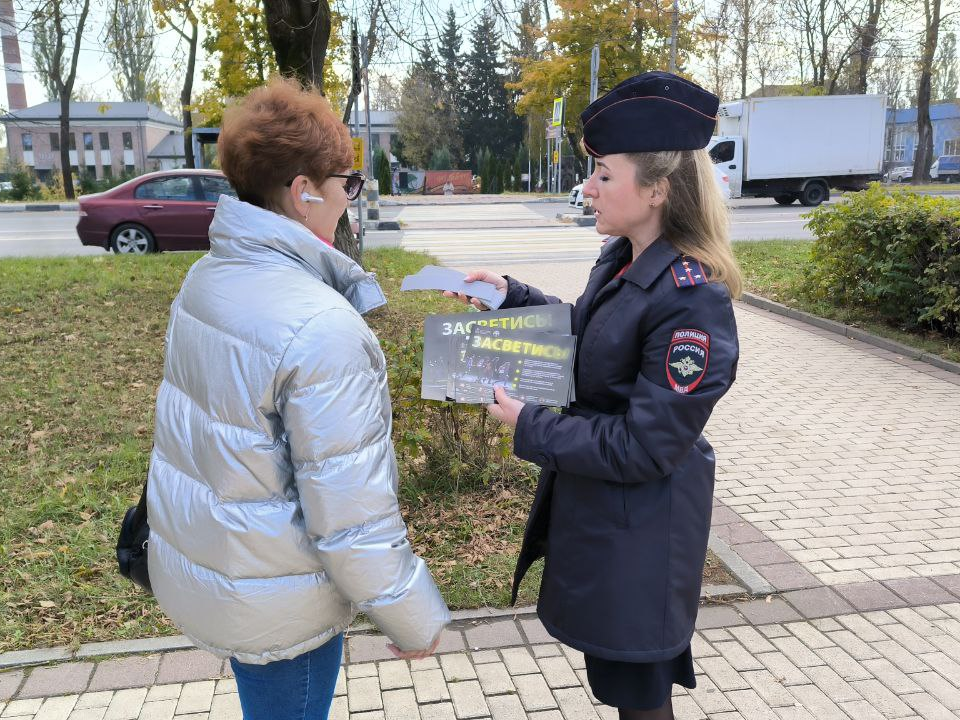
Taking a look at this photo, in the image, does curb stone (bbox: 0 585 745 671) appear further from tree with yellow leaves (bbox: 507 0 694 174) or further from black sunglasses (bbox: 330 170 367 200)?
tree with yellow leaves (bbox: 507 0 694 174)

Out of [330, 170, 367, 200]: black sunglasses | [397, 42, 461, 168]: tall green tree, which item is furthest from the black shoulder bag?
[397, 42, 461, 168]: tall green tree

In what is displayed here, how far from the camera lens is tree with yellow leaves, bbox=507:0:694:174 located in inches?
1151

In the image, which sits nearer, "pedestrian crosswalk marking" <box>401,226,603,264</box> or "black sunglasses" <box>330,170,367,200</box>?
"black sunglasses" <box>330,170,367,200</box>

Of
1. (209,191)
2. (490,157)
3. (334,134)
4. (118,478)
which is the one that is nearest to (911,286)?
(118,478)

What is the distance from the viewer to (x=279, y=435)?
1685 mm

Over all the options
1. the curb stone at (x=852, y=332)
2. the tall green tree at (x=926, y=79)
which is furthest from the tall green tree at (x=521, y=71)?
the tall green tree at (x=926, y=79)

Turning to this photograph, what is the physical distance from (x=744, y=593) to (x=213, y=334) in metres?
2.80

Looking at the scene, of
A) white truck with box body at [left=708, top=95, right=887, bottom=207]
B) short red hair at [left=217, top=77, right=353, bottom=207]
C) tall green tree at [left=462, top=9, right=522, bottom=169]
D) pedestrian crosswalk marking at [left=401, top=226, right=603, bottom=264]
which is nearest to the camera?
short red hair at [left=217, top=77, right=353, bottom=207]

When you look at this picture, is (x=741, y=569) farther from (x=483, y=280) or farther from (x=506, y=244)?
(x=506, y=244)

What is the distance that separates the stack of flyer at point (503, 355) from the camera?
6.55 ft

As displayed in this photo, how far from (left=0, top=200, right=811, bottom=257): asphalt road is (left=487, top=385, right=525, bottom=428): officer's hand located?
37.3 ft

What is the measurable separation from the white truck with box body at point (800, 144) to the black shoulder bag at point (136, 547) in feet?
85.9

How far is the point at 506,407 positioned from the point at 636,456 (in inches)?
13.2

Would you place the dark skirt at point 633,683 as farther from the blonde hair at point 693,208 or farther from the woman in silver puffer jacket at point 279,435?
the blonde hair at point 693,208
